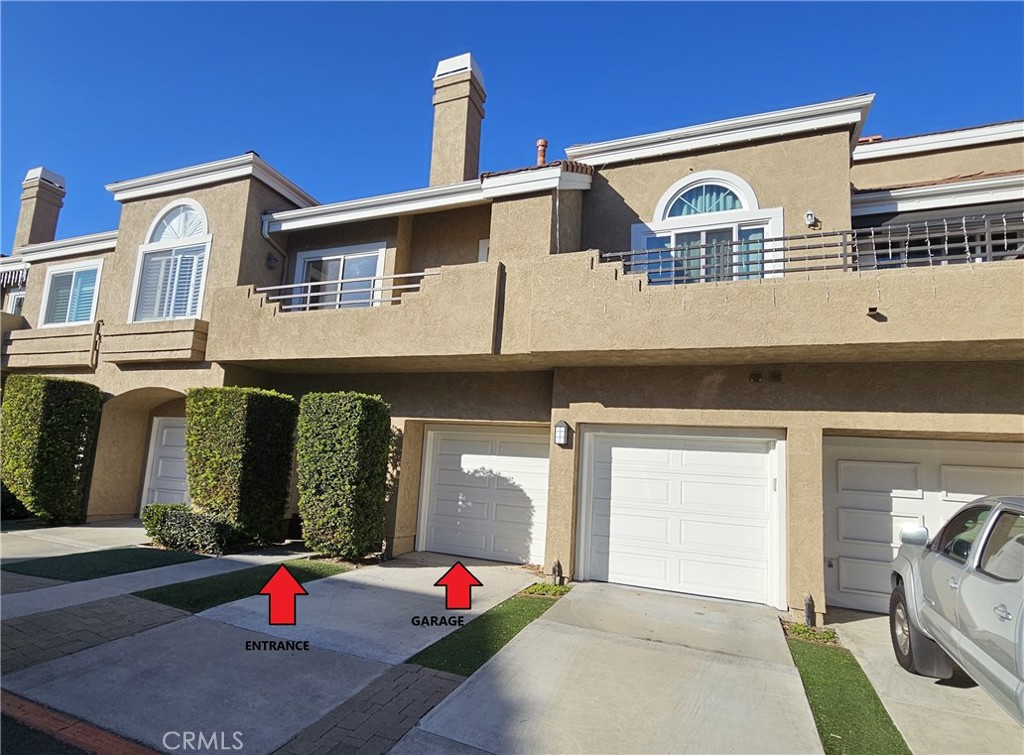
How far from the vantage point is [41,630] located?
18.9ft

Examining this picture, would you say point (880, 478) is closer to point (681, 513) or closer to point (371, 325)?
point (681, 513)

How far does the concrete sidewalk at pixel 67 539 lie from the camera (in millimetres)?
9383

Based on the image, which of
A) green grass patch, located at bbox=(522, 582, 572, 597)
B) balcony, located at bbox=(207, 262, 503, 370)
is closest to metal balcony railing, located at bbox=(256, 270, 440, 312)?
balcony, located at bbox=(207, 262, 503, 370)

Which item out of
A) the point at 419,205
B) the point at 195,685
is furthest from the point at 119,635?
the point at 419,205

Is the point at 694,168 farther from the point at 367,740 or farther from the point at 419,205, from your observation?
the point at 367,740

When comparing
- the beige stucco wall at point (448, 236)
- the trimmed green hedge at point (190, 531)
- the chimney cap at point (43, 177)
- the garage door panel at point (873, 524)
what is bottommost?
the trimmed green hedge at point (190, 531)

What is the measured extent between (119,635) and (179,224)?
33.7 ft

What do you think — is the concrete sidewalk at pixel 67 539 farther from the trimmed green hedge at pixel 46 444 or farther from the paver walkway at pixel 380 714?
the paver walkway at pixel 380 714

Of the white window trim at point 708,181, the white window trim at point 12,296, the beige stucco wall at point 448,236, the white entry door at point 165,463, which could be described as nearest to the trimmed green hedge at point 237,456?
the white entry door at point 165,463

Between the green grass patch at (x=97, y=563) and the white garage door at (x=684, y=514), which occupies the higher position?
the white garage door at (x=684, y=514)

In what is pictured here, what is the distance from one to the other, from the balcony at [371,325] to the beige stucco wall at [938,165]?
787 centimetres

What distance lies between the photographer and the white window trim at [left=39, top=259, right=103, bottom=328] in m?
14.5

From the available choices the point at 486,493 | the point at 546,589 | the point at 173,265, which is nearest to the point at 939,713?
the point at 546,589

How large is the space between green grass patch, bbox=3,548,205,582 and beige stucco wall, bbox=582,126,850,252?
358 inches
